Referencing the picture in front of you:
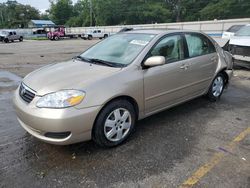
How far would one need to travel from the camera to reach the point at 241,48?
8.58 metres

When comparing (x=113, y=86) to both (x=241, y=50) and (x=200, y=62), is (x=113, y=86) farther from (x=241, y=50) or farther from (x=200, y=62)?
(x=241, y=50)

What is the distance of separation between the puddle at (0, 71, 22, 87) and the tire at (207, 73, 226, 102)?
537cm

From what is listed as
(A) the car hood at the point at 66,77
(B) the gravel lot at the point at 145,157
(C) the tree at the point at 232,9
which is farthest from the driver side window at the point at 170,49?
(C) the tree at the point at 232,9

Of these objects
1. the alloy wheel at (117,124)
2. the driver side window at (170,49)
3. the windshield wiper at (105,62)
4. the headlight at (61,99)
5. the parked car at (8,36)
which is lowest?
the alloy wheel at (117,124)

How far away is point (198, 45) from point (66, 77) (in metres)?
2.72

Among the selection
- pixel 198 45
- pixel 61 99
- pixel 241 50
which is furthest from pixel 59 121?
pixel 241 50

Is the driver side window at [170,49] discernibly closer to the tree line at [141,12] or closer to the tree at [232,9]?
the tree at [232,9]

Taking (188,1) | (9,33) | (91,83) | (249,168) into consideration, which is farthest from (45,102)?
(188,1)

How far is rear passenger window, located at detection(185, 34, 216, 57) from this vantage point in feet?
14.4

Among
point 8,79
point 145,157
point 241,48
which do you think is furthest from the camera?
point 241,48

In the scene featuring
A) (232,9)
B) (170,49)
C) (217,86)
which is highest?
(232,9)

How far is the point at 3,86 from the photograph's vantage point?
6750mm

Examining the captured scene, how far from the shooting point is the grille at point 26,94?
303 cm

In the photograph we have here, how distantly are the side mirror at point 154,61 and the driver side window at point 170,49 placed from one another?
249 mm
